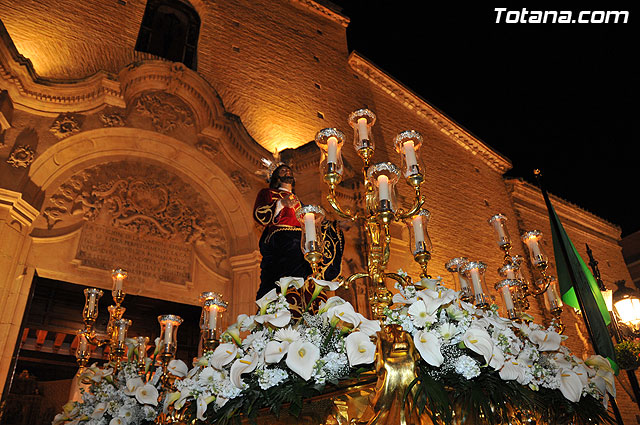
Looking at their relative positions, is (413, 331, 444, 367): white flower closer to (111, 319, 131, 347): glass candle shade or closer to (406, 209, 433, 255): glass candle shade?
(406, 209, 433, 255): glass candle shade

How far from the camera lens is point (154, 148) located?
678 centimetres

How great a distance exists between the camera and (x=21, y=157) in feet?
18.3

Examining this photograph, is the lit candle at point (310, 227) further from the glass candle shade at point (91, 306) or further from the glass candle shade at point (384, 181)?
the glass candle shade at point (91, 306)

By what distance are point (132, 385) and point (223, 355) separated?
66.0 inches

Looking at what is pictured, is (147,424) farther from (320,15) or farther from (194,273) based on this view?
(320,15)

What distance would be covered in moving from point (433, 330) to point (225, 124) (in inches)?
223

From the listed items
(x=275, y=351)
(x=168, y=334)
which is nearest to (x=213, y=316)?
(x=168, y=334)

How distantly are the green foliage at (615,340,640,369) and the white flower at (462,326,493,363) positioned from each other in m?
4.04

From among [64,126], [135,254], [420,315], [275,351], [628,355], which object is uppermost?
[64,126]

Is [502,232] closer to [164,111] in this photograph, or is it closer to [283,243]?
[283,243]

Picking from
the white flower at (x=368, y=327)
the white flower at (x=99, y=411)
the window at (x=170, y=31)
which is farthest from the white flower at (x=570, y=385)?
the window at (x=170, y=31)

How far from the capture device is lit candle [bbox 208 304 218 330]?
3.44 meters

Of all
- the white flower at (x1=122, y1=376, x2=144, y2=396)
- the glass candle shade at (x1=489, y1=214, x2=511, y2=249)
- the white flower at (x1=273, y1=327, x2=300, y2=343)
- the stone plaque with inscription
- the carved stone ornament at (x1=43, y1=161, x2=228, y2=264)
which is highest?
the carved stone ornament at (x1=43, y1=161, x2=228, y2=264)

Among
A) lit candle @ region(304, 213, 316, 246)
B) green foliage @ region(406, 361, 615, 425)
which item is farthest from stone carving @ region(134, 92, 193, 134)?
green foliage @ region(406, 361, 615, 425)
